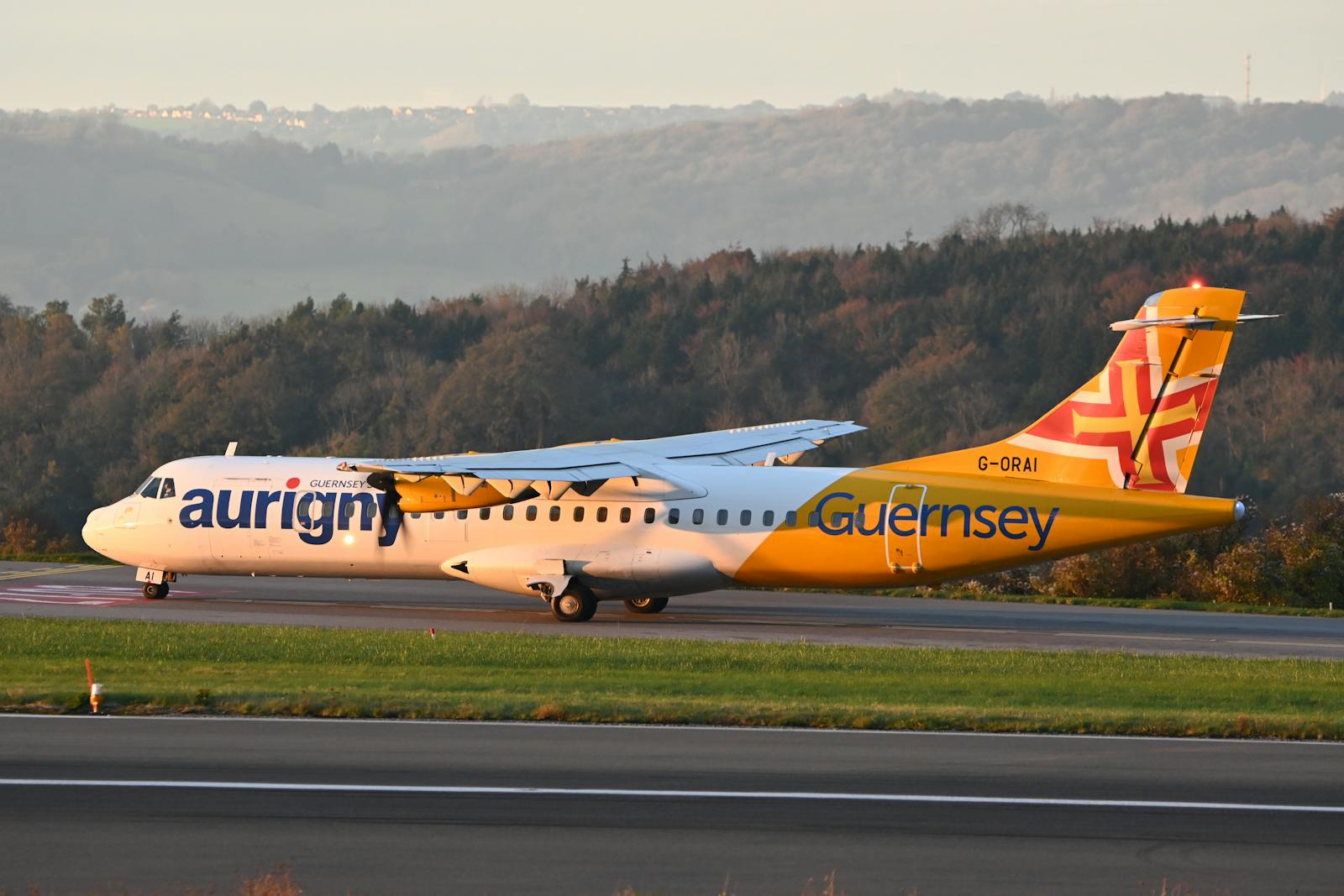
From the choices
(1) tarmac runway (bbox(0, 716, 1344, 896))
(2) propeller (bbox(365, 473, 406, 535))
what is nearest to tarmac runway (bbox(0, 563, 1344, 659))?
(2) propeller (bbox(365, 473, 406, 535))

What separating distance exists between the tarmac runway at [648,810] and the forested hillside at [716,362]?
5016 centimetres

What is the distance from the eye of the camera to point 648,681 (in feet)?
72.5

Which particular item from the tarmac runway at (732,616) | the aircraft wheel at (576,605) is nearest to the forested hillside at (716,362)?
the tarmac runway at (732,616)

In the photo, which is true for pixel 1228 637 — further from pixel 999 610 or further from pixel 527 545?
pixel 527 545

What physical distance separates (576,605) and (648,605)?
2259mm

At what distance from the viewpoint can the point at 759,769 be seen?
15.6m

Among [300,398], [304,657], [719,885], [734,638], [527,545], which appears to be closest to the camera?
[719,885]

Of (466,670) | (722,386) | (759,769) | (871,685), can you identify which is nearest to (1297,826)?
(759,769)

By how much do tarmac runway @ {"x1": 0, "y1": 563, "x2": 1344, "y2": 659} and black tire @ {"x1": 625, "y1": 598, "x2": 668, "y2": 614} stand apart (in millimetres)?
183

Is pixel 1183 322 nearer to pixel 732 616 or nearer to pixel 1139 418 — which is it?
pixel 1139 418

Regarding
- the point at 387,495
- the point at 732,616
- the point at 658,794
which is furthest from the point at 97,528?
the point at 658,794

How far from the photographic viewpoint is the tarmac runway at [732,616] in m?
29.7

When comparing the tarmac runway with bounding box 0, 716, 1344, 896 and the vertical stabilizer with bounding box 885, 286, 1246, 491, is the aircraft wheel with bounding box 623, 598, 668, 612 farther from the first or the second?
the tarmac runway with bounding box 0, 716, 1344, 896

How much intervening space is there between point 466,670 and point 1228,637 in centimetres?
1418
